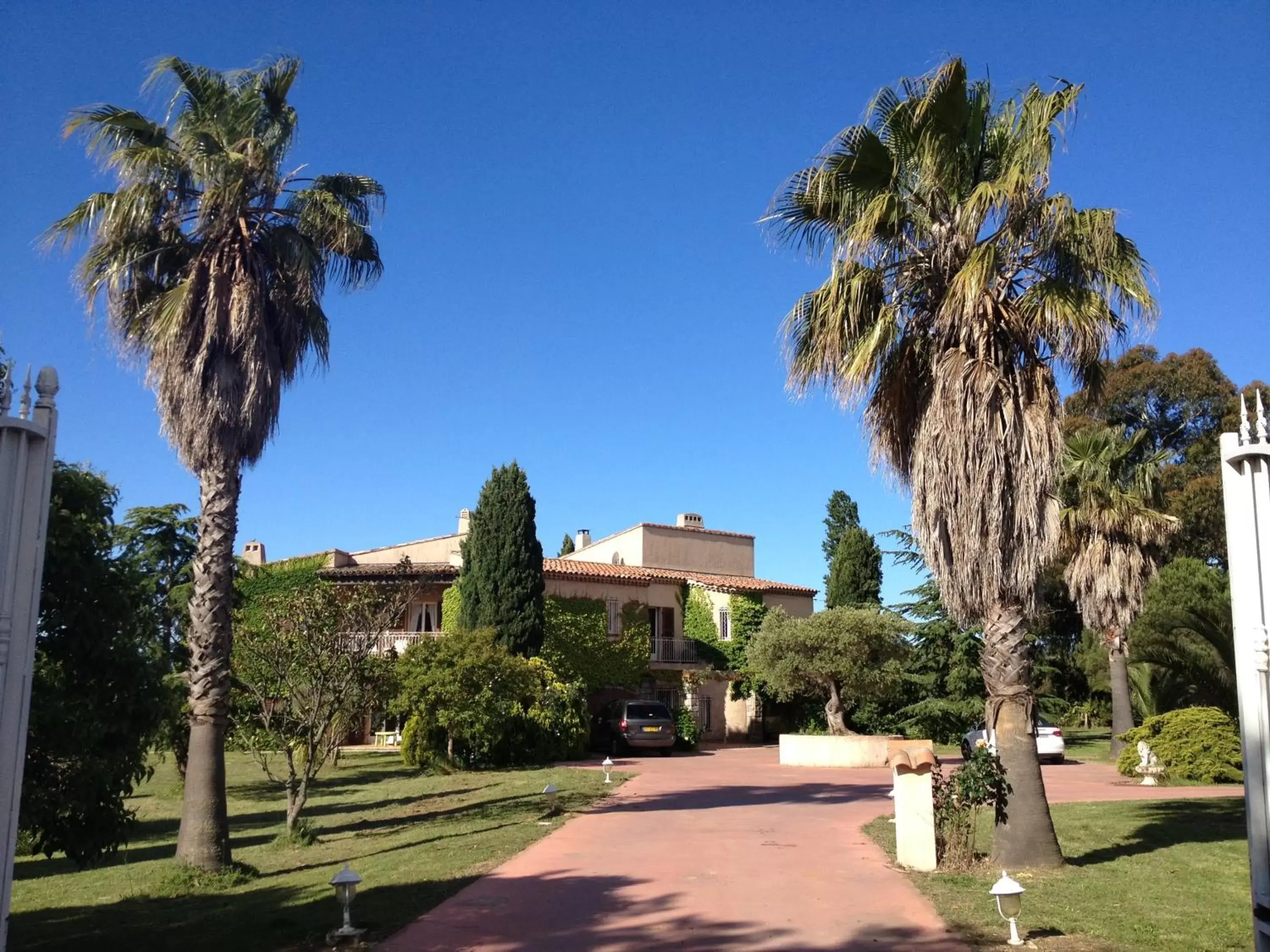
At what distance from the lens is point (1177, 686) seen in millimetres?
30422

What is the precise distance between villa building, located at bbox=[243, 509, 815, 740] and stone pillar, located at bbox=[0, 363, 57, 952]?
88.9 ft

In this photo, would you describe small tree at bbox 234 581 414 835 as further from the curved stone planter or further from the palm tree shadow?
the curved stone planter

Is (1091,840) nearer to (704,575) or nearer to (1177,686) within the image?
(1177,686)

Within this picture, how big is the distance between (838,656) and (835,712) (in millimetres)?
1767

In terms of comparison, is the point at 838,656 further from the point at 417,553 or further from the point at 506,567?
the point at 417,553

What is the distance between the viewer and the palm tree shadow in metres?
12.5

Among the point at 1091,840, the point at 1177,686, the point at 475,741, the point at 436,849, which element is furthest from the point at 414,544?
the point at 1091,840

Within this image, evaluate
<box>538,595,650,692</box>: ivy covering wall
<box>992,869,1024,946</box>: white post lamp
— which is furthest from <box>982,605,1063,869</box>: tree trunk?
<box>538,595,650,692</box>: ivy covering wall

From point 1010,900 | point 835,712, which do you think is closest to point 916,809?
point 1010,900

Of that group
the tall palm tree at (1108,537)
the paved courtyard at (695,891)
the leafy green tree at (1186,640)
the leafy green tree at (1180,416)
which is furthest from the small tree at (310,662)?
the leafy green tree at (1180,416)

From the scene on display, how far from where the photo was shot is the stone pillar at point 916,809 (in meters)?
11.3

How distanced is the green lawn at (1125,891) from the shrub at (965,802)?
325mm

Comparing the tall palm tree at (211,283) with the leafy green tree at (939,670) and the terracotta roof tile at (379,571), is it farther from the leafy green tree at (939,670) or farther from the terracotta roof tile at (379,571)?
the leafy green tree at (939,670)

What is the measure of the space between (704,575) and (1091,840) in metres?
29.8
